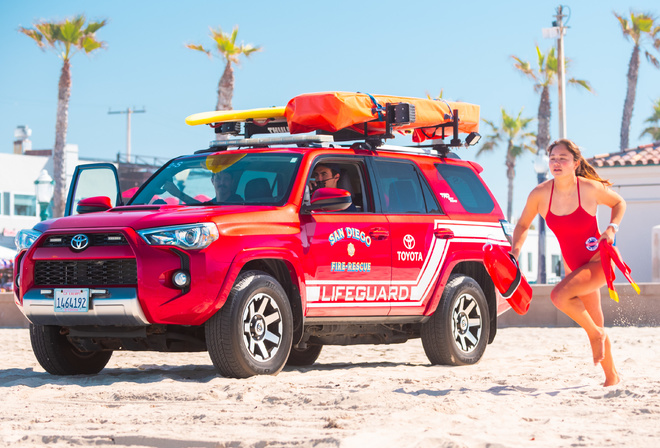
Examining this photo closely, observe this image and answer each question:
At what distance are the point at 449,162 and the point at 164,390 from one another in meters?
4.14

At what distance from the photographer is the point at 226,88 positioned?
41531 millimetres

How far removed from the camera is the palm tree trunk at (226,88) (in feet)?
136

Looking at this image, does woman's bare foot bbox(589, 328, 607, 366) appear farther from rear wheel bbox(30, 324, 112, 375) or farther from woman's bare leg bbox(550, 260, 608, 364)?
rear wheel bbox(30, 324, 112, 375)

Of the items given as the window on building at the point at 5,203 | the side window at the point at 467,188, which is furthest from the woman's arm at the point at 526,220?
the window on building at the point at 5,203

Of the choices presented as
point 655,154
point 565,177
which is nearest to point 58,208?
point 655,154

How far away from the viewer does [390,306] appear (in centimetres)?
924

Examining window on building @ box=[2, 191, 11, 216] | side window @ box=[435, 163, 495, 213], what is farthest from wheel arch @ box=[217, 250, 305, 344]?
window on building @ box=[2, 191, 11, 216]

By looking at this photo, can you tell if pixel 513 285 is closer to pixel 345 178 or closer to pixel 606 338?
pixel 606 338

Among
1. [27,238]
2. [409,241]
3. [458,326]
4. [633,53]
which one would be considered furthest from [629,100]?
A: [27,238]

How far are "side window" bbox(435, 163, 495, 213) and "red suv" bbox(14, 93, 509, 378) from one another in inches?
0.6

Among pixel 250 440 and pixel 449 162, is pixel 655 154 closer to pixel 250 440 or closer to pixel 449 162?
pixel 449 162

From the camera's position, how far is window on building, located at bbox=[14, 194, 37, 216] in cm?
5212

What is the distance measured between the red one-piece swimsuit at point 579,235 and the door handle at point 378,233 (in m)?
1.91

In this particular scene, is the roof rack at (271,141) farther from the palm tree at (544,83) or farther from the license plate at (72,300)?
the palm tree at (544,83)
